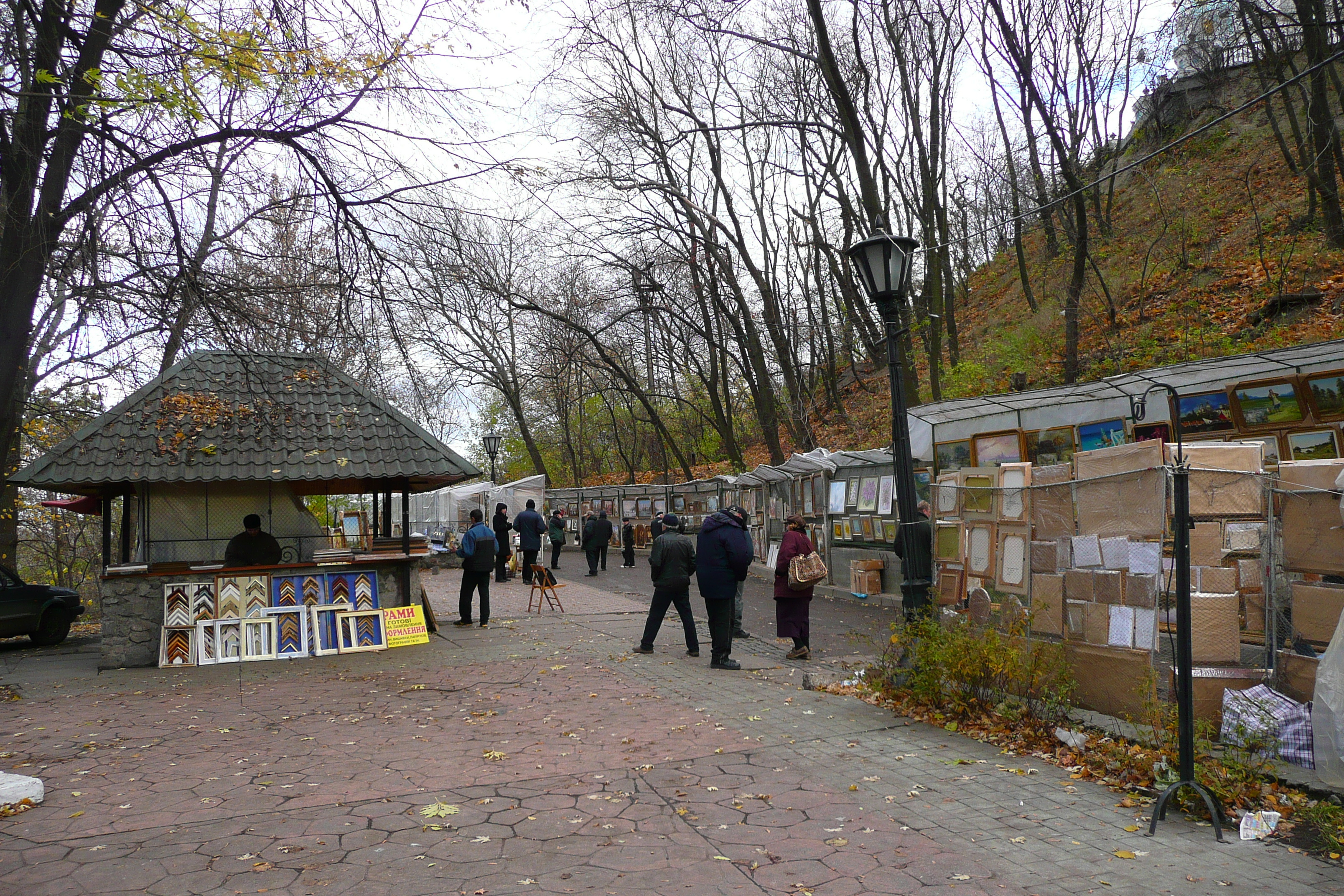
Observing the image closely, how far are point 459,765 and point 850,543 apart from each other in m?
12.1

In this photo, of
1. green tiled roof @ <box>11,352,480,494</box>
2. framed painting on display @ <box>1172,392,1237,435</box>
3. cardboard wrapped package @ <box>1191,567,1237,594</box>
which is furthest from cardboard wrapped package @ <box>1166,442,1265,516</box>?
green tiled roof @ <box>11,352,480,494</box>

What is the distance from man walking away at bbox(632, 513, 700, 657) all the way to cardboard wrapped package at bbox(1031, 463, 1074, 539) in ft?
14.3

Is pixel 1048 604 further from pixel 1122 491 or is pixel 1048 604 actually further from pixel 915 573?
pixel 915 573

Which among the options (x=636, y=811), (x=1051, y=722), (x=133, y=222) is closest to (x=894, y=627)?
(x=1051, y=722)

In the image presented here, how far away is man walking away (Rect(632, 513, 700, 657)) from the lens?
1065cm

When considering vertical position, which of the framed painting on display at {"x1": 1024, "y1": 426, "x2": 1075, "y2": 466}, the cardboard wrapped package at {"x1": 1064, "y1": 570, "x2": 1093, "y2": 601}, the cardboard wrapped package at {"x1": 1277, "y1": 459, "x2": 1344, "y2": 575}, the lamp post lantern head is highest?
the lamp post lantern head

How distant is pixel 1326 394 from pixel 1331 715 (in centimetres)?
594

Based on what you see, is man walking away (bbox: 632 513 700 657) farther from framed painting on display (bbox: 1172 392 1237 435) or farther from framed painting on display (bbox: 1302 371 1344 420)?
framed painting on display (bbox: 1302 371 1344 420)

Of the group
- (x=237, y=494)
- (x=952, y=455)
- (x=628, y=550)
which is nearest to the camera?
(x=237, y=494)

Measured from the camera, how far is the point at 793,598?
1055 cm

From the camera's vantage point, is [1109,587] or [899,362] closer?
[1109,587]

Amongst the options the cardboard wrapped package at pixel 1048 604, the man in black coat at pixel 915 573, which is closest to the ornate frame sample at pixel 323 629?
the man in black coat at pixel 915 573

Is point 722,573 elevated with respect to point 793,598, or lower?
elevated

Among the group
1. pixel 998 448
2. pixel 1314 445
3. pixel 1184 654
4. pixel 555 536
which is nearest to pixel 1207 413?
pixel 1314 445
